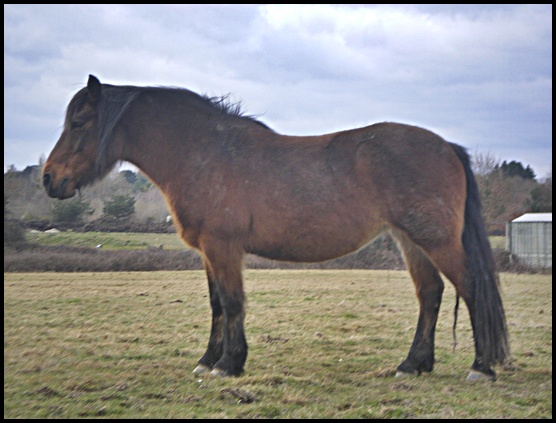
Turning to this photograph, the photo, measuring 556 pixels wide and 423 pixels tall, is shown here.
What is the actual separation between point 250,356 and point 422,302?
1.91 meters

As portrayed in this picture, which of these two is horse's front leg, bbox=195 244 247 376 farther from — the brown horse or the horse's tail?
the horse's tail

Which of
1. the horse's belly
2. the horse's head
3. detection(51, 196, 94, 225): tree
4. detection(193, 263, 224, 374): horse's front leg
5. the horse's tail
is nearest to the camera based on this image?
the horse's tail

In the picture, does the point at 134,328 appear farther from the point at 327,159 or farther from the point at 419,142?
the point at 419,142

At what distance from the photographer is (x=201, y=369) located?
5.05 m

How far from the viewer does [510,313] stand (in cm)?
907

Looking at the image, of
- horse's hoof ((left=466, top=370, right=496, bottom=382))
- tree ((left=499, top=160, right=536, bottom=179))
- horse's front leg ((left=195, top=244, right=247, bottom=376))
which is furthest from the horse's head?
tree ((left=499, top=160, right=536, bottom=179))

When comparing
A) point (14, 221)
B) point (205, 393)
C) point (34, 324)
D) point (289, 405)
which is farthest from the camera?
point (14, 221)

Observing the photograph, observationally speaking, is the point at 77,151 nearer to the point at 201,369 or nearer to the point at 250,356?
the point at 201,369

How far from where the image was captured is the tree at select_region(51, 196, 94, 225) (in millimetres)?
8312

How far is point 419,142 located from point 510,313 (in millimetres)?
5336

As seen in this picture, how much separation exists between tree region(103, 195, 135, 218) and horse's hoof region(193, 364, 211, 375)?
13.8ft

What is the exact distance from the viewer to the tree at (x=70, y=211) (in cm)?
831

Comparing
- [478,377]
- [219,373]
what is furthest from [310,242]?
[478,377]

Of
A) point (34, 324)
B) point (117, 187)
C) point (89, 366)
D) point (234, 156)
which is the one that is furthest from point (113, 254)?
point (234, 156)
